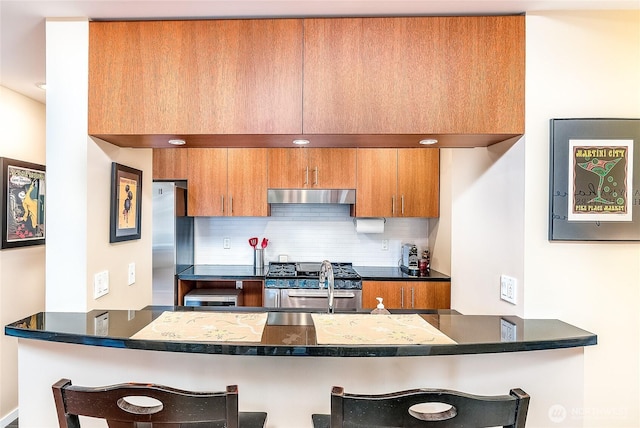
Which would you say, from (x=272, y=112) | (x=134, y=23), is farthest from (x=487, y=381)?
(x=134, y=23)

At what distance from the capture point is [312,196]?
11.3 feet

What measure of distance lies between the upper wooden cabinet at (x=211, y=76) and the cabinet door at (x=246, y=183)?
1.93 m

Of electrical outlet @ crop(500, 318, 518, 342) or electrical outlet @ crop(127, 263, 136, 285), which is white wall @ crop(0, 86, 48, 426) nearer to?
electrical outlet @ crop(127, 263, 136, 285)

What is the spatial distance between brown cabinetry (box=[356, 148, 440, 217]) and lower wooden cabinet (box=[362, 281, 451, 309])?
2.32 ft

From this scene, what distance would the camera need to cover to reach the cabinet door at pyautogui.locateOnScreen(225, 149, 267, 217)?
3498 millimetres

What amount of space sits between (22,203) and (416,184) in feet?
10.9

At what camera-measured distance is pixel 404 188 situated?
3465 mm

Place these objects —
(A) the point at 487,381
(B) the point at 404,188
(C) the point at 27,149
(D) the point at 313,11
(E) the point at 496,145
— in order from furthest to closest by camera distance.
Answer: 1. (B) the point at 404,188
2. (C) the point at 27,149
3. (E) the point at 496,145
4. (D) the point at 313,11
5. (A) the point at 487,381

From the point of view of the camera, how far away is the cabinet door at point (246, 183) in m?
3.50

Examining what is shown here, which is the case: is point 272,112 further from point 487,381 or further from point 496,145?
point 487,381

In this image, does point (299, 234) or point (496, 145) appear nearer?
point (496, 145)

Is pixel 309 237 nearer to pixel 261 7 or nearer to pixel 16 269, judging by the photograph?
pixel 16 269

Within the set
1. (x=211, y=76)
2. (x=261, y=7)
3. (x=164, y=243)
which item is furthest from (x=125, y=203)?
(x=164, y=243)

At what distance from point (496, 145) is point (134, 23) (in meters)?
1.86
